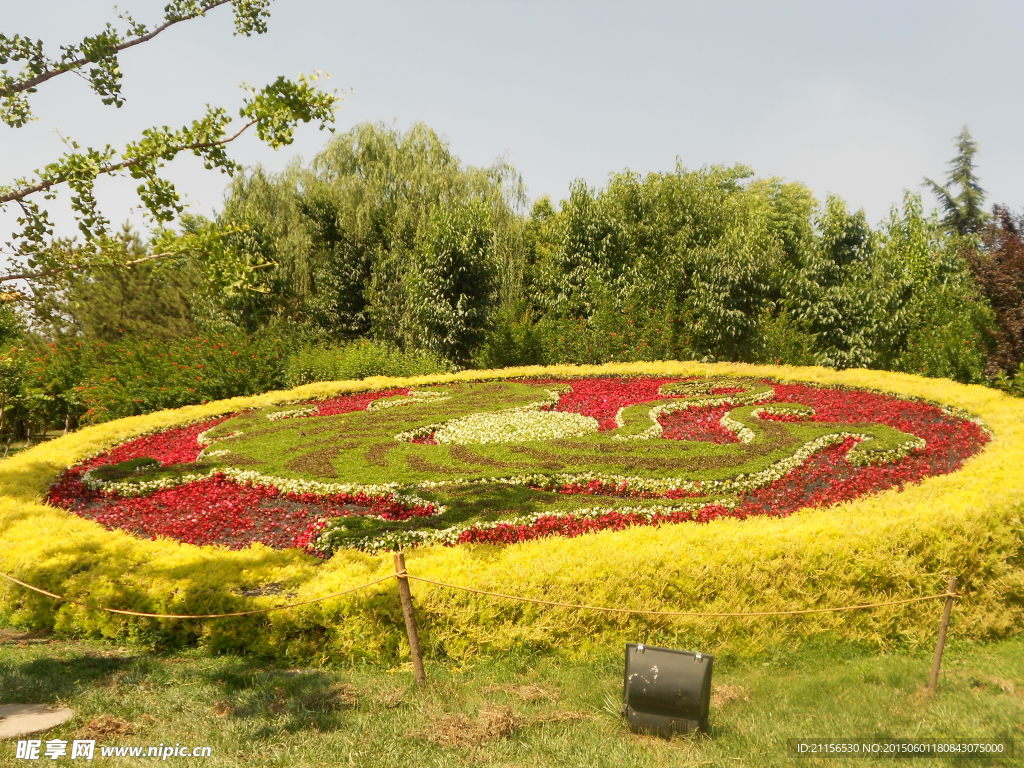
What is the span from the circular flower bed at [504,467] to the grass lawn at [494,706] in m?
2.18

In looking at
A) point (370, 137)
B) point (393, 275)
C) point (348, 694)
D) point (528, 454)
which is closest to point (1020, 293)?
point (528, 454)

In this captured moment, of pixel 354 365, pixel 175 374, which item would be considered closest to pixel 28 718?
pixel 175 374

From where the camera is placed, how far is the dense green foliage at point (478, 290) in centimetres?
1693

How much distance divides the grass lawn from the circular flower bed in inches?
85.6

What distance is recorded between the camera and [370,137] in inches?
1148

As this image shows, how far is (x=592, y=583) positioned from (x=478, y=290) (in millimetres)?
16804

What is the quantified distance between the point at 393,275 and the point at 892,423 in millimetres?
19611

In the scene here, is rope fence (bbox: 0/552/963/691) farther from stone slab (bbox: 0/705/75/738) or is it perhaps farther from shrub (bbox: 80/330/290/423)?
shrub (bbox: 80/330/290/423)

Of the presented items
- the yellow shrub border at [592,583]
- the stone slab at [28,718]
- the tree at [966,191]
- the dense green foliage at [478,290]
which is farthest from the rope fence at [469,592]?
the tree at [966,191]

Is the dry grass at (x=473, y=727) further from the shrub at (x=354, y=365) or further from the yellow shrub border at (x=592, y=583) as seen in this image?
the shrub at (x=354, y=365)

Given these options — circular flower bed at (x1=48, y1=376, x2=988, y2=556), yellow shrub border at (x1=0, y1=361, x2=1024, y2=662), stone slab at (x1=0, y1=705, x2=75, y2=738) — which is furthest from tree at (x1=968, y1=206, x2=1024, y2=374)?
stone slab at (x1=0, y1=705, x2=75, y2=738)

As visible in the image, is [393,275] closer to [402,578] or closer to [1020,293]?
[1020,293]

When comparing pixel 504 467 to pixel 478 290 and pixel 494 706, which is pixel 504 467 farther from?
pixel 478 290

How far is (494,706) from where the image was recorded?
486cm
